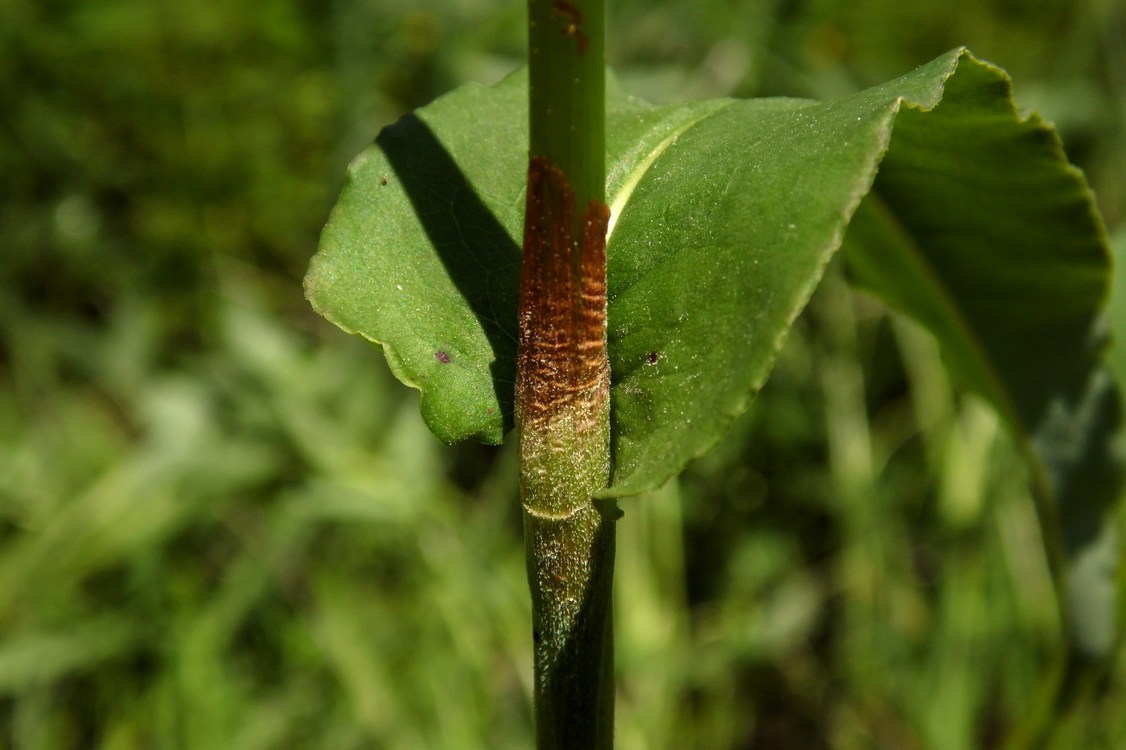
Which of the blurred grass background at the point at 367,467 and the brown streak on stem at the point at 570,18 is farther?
the blurred grass background at the point at 367,467

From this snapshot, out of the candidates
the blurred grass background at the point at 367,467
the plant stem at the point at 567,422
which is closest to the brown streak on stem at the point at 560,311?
the plant stem at the point at 567,422

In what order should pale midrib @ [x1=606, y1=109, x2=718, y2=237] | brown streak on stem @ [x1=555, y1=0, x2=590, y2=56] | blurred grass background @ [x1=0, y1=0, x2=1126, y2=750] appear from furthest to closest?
blurred grass background @ [x1=0, y1=0, x2=1126, y2=750]
pale midrib @ [x1=606, y1=109, x2=718, y2=237]
brown streak on stem @ [x1=555, y1=0, x2=590, y2=56]

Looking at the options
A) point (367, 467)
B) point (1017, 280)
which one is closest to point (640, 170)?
point (1017, 280)

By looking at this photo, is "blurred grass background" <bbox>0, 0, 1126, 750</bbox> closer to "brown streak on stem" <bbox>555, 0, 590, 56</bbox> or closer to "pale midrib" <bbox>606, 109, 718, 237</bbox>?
"pale midrib" <bbox>606, 109, 718, 237</bbox>

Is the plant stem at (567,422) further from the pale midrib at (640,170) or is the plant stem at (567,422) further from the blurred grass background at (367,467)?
the blurred grass background at (367,467)

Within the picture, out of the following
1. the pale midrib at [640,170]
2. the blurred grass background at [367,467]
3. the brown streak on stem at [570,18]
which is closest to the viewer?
the brown streak on stem at [570,18]

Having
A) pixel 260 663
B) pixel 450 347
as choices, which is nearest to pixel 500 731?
pixel 260 663

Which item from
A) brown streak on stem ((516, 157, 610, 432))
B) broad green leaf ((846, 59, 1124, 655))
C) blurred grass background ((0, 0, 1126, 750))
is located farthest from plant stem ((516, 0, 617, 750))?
blurred grass background ((0, 0, 1126, 750))

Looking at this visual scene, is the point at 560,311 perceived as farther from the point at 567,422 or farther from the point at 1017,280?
the point at 1017,280
